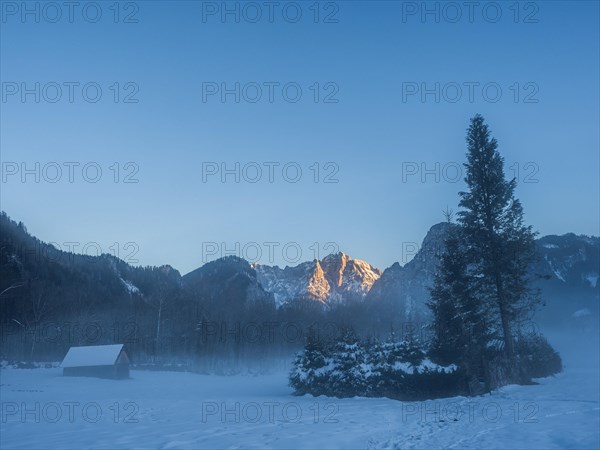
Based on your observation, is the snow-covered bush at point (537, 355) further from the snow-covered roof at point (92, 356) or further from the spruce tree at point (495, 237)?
the snow-covered roof at point (92, 356)

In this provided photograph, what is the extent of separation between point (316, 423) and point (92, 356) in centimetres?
4145

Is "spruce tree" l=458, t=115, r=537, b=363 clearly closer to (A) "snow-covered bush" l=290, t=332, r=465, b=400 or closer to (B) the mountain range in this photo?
(A) "snow-covered bush" l=290, t=332, r=465, b=400

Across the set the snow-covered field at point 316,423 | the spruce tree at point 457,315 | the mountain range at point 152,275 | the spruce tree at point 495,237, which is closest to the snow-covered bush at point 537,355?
the spruce tree at point 495,237

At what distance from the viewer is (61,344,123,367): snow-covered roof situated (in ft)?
159

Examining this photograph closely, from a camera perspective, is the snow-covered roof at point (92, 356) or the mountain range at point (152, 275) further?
the mountain range at point (152, 275)

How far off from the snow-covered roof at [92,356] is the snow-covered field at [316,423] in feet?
86.6

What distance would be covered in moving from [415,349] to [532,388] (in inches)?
251

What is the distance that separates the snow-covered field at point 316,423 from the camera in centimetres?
1162

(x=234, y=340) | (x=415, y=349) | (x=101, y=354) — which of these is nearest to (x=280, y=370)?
(x=234, y=340)

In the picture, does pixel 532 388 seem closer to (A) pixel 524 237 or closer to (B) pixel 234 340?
(A) pixel 524 237

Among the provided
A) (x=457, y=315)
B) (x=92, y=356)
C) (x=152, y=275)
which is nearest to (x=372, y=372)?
(x=457, y=315)

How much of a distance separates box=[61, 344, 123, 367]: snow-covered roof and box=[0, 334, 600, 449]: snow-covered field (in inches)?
1039

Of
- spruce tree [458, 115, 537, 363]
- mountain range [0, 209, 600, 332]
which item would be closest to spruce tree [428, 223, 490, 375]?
spruce tree [458, 115, 537, 363]

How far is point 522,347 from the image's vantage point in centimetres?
3284
